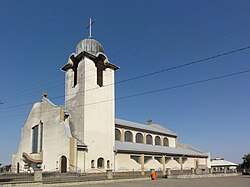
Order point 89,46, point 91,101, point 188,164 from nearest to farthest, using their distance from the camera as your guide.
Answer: point 91,101
point 89,46
point 188,164

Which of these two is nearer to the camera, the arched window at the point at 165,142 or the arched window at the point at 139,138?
the arched window at the point at 139,138

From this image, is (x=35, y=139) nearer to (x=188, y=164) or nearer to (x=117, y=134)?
(x=117, y=134)

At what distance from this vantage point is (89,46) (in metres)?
39.7

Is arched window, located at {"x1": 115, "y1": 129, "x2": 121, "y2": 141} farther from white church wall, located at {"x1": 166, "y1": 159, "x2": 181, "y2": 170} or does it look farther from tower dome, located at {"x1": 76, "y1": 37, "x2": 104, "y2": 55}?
tower dome, located at {"x1": 76, "y1": 37, "x2": 104, "y2": 55}

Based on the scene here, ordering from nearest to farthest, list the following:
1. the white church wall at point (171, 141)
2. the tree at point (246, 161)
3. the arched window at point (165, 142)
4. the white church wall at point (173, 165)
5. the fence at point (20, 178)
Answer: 1. the fence at point (20, 178)
2. the white church wall at point (173, 165)
3. the arched window at point (165, 142)
4. the white church wall at point (171, 141)
5. the tree at point (246, 161)

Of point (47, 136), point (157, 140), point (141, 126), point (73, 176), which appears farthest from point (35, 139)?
point (157, 140)

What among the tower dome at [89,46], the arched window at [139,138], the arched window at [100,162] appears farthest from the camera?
the arched window at [139,138]

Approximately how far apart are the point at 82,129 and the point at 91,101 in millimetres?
3968

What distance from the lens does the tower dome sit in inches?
1558

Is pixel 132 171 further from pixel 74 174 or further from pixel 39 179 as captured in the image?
pixel 39 179

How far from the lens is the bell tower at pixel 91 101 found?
35250mm

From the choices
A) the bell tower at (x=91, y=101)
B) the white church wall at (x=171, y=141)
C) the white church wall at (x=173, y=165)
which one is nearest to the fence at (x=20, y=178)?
the bell tower at (x=91, y=101)

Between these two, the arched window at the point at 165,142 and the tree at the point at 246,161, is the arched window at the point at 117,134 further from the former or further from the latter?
the tree at the point at 246,161

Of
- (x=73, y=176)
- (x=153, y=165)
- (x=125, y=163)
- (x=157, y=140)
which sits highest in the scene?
(x=157, y=140)
